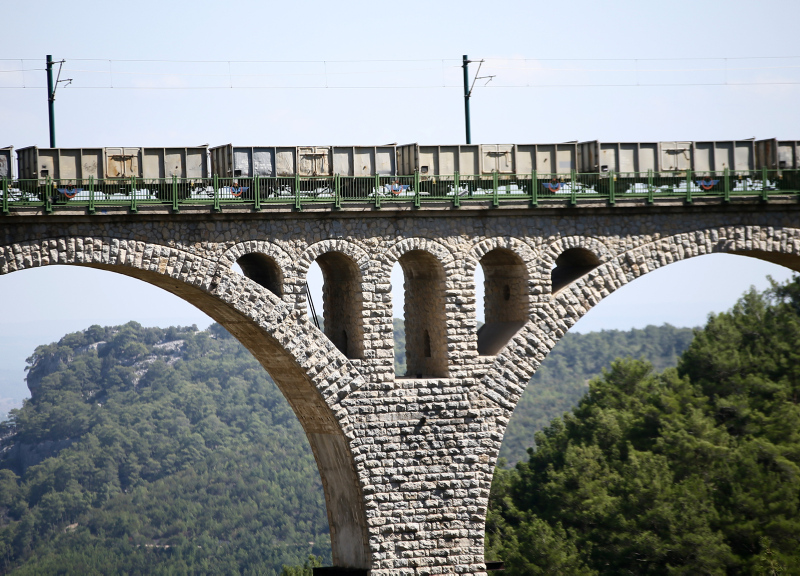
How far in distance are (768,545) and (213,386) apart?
4016 inches

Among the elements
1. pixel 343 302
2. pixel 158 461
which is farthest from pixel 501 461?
pixel 158 461

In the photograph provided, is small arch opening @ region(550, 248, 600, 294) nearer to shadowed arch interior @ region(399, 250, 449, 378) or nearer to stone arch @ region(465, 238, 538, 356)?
stone arch @ region(465, 238, 538, 356)

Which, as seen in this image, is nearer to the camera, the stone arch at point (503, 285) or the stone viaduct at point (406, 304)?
the stone viaduct at point (406, 304)

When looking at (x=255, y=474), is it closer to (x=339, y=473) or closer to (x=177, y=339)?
(x=177, y=339)

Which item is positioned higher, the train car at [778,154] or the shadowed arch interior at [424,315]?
the train car at [778,154]

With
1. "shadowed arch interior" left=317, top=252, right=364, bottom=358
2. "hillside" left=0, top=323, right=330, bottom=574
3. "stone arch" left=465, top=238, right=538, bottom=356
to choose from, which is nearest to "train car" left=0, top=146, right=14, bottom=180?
"shadowed arch interior" left=317, top=252, right=364, bottom=358

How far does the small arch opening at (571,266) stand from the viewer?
26469mm

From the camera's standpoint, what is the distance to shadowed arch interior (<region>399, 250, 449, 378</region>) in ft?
82.8

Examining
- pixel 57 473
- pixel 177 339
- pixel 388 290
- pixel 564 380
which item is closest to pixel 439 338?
pixel 388 290

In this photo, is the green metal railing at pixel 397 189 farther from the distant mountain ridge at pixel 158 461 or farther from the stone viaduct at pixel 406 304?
the distant mountain ridge at pixel 158 461

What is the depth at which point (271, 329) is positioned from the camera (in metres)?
23.4

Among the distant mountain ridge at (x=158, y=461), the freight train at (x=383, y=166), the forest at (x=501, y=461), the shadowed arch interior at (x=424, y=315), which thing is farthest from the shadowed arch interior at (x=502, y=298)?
the distant mountain ridge at (x=158, y=461)

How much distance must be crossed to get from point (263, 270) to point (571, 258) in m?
7.76

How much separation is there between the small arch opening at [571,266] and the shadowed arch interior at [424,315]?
3.11m
